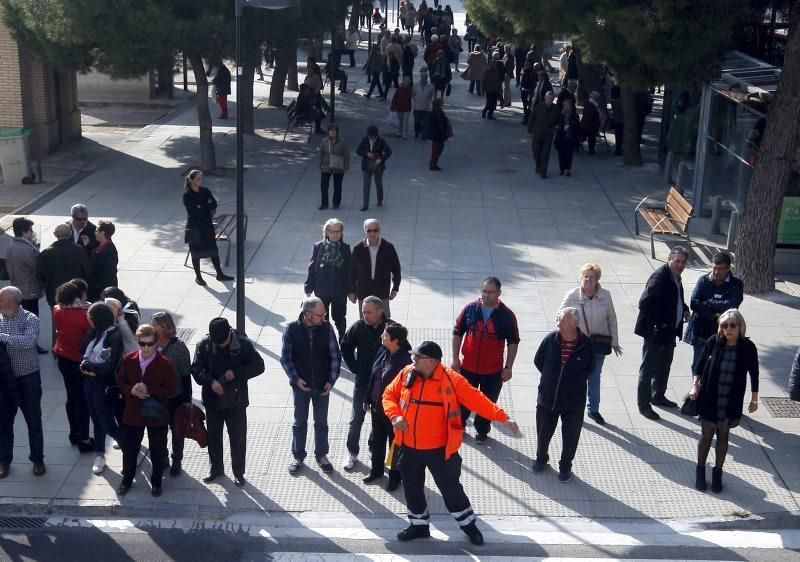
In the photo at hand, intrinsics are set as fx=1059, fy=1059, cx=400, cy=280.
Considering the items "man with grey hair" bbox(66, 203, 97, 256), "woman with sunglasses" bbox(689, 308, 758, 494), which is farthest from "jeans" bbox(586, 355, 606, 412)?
"man with grey hair" bbox(66, 203, 97, 256)

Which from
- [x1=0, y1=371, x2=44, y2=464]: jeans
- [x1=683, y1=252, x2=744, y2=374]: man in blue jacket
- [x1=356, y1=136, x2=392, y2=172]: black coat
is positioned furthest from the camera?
[x1=356, y1=136, x2=392, y2=172]: black coat

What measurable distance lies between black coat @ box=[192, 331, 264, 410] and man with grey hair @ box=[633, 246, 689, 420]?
362 cm

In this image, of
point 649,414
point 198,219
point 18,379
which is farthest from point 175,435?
point 198,219

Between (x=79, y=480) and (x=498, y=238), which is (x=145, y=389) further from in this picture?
(x=498, y=238)

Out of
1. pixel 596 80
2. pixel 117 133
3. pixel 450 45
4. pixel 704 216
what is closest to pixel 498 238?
pixel 704 216

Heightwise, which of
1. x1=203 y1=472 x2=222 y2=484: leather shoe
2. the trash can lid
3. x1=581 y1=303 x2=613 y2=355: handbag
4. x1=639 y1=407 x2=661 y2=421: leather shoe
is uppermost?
the trash can lid

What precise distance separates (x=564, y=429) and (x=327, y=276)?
3.43m

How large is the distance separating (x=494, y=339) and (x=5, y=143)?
43.1ft

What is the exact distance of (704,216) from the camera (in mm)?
17125

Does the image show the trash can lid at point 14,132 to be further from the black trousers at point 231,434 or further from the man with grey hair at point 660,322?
the man with grey hair at point 660,322

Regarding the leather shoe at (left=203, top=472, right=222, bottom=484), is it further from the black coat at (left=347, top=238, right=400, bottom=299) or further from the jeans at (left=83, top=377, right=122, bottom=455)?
the black coat at (left=347, top=238, right=400, bottom=299)

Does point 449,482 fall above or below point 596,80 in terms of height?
below

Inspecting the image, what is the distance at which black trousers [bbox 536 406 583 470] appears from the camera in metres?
8.40

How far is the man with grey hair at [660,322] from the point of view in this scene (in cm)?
952
